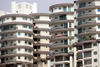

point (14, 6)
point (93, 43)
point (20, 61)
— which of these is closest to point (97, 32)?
point (93, 43)

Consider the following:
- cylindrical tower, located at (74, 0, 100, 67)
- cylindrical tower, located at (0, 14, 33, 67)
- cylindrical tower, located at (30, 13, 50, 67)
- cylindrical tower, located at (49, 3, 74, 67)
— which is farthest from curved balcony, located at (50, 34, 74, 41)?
cylindrical tower, located at (30, 13, 50, 67)

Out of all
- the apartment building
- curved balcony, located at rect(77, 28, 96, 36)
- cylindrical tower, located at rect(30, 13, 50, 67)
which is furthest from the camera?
cylindrical tower, located at rect(30, 13, 50, 67)

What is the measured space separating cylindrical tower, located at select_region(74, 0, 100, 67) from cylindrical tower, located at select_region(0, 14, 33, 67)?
1928 centimetres

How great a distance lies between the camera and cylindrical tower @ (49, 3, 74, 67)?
106m

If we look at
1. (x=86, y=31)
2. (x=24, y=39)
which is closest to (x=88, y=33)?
(x=86, y=31)

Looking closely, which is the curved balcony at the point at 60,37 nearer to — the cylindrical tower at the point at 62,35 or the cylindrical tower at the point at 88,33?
the cylindrical tower at the point at 62,35

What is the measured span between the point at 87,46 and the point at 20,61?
74.8ft

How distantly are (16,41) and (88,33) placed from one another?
83.4 feet

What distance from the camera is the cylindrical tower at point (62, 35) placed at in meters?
106

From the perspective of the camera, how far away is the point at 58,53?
107562 mm

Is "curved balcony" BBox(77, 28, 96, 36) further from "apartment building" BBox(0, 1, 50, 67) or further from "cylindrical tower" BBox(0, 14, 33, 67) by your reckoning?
"cylindrical tower" BBox(0, 14, 33, 67)

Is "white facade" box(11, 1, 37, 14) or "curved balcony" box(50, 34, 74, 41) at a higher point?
"white facade" box(11, 1, 37, 14)

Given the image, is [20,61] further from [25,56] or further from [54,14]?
[54,14]

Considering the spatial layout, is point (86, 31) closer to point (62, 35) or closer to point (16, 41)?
point (62, 35)
